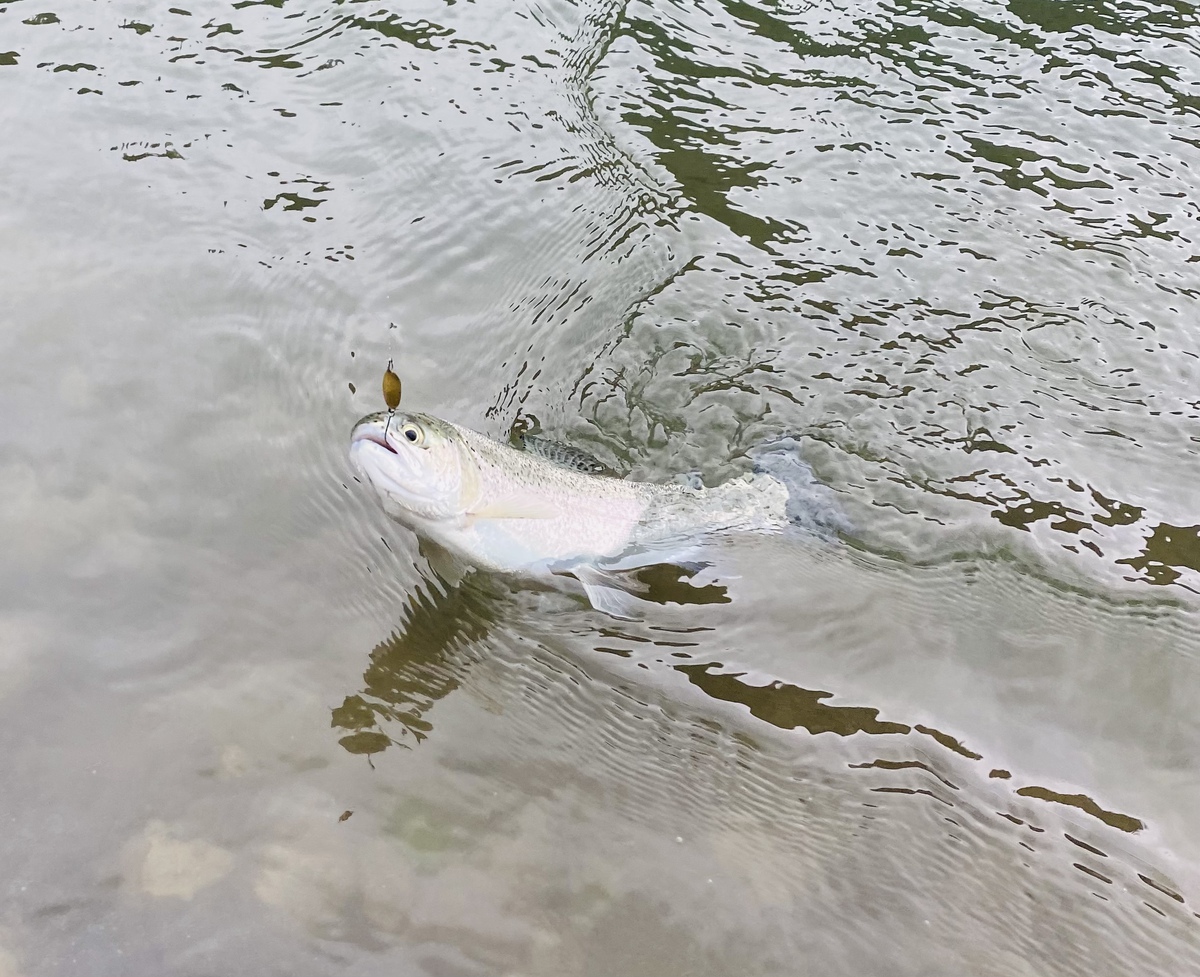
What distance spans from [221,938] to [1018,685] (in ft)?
12.3

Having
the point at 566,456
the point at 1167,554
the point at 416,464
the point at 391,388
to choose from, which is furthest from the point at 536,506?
the point at 1167,554

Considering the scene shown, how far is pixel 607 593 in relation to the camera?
203 inches

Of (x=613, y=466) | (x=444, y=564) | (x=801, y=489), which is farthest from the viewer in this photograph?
(x=613, y=466)

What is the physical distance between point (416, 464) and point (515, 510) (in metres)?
0.66

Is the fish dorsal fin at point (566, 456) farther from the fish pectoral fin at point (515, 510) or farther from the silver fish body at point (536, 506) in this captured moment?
the fish pectoral fin at point (515, 510)

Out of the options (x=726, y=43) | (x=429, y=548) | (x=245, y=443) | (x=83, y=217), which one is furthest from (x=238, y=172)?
(x=726, y=43)

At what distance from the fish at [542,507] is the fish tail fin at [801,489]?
4 cm

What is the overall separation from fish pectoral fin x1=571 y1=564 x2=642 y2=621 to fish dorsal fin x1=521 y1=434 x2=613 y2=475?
0.58 m

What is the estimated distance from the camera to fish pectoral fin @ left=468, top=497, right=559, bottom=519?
5.00 metres

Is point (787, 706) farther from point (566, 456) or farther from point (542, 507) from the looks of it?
point (566, 456)

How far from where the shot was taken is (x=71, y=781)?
401 cm

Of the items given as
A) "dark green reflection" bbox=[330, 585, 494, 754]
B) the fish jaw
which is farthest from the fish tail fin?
the fish jaw

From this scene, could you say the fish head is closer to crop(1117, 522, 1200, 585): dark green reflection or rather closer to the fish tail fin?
the fish tail fin

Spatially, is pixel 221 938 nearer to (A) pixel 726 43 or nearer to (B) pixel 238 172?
(B) pixel 238 172
